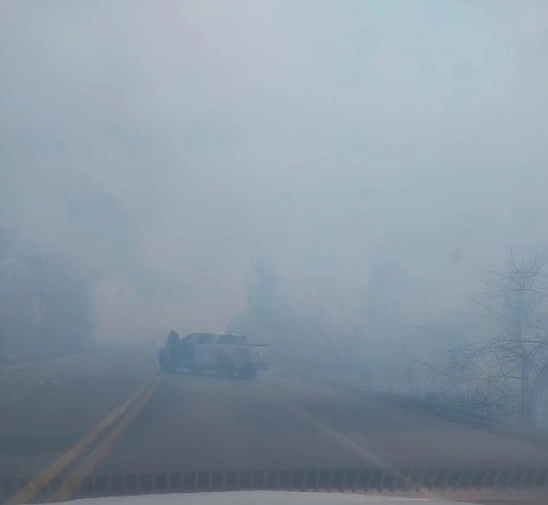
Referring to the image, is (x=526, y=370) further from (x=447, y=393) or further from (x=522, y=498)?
(x=522, y=498)

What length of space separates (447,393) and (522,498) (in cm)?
1475

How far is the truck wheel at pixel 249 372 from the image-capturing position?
38281 millimetres

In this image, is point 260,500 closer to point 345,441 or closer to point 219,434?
point 345,441

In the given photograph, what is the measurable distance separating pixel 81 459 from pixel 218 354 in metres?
24.7

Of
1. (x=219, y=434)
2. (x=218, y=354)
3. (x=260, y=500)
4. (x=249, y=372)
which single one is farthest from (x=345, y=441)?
(x=218, y=354)

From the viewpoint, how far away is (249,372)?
3831 cm

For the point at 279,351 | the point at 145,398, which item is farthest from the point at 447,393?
the point at 279,351

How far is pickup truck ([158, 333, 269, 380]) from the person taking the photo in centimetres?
3838

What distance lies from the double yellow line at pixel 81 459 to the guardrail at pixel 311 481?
112 millimetres

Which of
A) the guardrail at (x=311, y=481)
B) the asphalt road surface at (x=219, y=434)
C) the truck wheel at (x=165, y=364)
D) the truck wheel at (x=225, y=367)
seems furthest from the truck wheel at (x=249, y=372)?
the guardrail at (x=311, y=481)

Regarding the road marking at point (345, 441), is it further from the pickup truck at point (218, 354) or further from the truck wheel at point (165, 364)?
the truck wheel at point (165, 364)

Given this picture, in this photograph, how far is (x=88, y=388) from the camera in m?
30.9

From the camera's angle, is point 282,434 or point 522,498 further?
point 282,434

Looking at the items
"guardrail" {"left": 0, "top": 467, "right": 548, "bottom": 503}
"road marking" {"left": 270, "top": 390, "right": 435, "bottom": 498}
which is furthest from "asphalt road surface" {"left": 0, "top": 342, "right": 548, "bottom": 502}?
"guardrail" {"left": 0, "top": 467, "right": 548, "bottom": 503}
